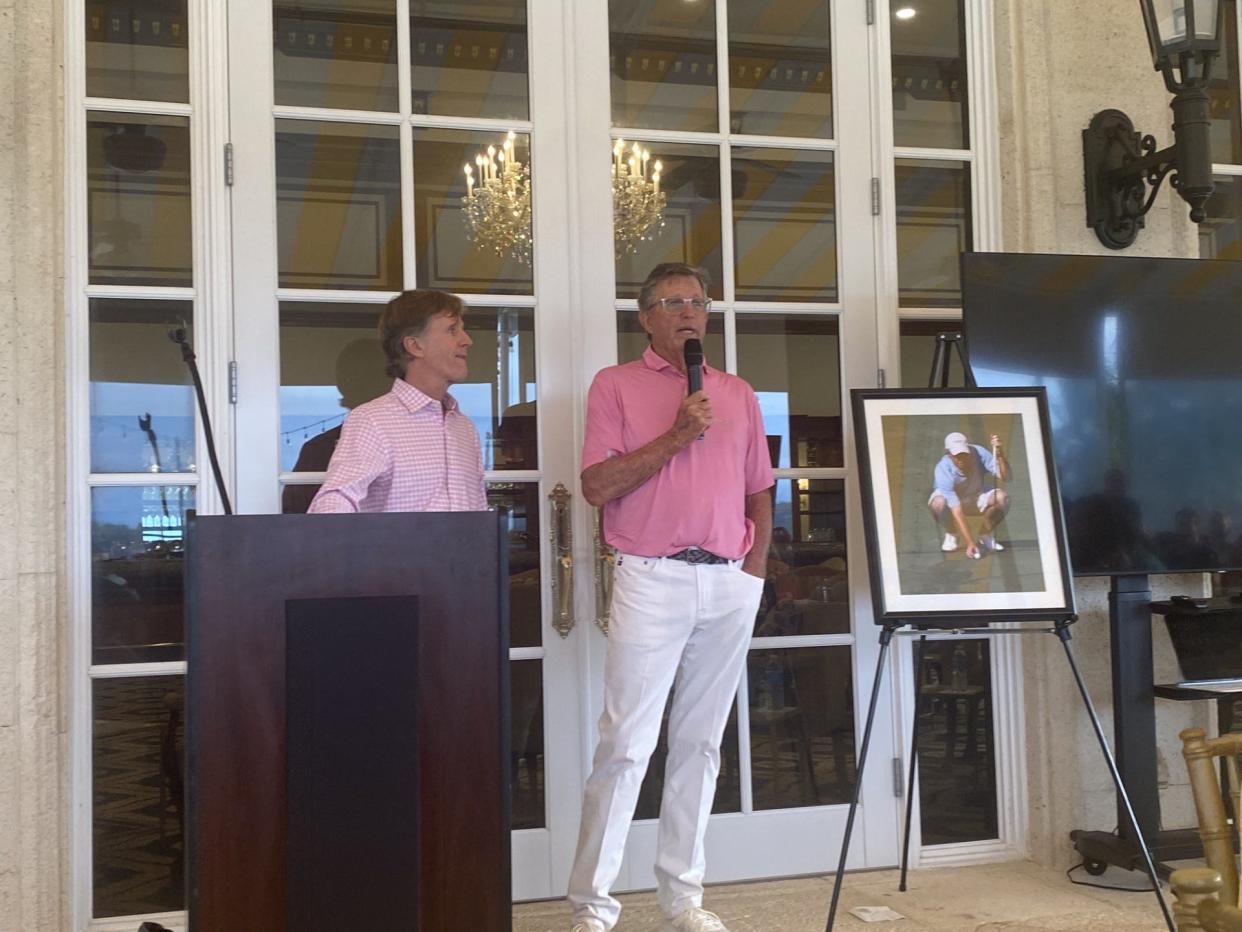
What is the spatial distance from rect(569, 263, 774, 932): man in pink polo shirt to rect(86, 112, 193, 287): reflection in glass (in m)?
1.25

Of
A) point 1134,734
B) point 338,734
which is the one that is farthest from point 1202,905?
A: point 1134,734

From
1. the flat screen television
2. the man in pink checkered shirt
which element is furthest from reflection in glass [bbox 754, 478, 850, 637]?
the man in pink checkered shirt

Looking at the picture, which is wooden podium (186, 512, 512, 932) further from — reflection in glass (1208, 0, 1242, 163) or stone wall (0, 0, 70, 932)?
reflection in glass (1208, 0, 1242, 163)

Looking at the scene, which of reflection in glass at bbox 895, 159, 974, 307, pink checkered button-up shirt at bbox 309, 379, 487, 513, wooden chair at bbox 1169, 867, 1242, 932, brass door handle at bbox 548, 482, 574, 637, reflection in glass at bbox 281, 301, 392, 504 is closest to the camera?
wooden chair at bbox 1169, 867, 1242, 932

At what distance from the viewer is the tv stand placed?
349 cm

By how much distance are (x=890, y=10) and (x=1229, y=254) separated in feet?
4.86

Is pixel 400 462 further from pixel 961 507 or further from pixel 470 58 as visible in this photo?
pixel 961 507

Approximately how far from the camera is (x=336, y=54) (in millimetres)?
3453

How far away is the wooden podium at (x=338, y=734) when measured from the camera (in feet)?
7.14

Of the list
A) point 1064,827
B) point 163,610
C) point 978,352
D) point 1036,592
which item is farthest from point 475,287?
point 1064,827

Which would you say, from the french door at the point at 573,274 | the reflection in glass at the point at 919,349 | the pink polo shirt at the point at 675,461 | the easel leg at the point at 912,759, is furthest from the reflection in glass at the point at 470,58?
the easel leg at the point at 912,759

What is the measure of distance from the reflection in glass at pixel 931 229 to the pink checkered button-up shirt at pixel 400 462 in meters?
1.64

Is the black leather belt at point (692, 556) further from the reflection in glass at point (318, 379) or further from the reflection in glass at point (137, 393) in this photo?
the reflection in glass at point (137, 393)

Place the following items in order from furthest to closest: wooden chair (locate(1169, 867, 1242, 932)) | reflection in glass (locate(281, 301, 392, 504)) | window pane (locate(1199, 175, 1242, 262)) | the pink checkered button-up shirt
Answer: window pane (locate(1199, 175, 1242, 262)) → reflection in glass (locate(281, 301, 392, 504)) → the pink checkered button-up shirt → wooden chair (locate(1169, 867, 1242, 932))
